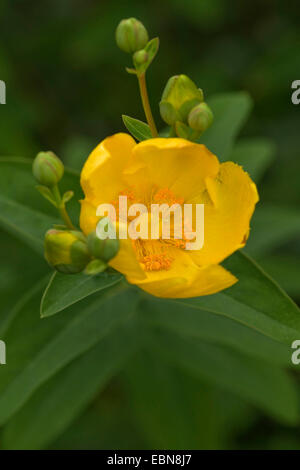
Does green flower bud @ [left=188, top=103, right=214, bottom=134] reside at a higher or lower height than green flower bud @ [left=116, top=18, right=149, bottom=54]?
lower

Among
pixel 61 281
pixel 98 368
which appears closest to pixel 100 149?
pixel 61 281

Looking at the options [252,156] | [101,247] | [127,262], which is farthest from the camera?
[252,156]

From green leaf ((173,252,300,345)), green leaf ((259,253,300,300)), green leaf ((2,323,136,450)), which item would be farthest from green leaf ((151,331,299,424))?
green leaf ((173,252,300,345))

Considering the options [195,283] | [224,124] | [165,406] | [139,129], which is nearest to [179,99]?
[139,129]

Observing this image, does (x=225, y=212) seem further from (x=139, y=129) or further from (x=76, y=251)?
(x=76, y=251)

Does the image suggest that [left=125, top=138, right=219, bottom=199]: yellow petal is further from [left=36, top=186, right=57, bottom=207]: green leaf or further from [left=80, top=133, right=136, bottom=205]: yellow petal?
[left=36, top=186, right=57, bottom=207]: green leaf

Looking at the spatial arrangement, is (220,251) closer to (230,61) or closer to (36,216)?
(36,216)
